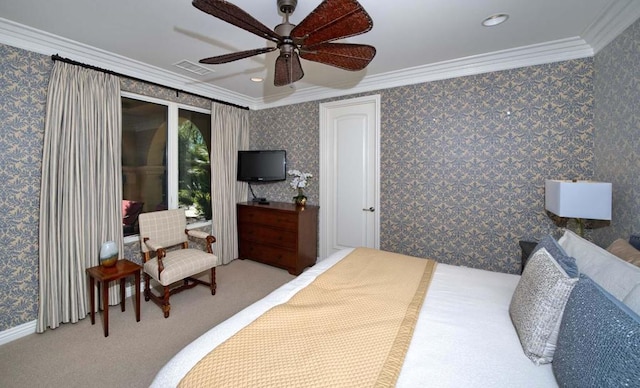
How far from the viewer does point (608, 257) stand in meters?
1.21

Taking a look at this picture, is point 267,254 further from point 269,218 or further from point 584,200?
point 584,200

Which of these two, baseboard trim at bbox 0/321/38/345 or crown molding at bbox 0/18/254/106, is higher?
crown molding at bbox 0/18/254/106

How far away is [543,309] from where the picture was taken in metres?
1.08

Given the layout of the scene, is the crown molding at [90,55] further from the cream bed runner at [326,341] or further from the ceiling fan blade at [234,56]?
the cream bed runner at [326,341]

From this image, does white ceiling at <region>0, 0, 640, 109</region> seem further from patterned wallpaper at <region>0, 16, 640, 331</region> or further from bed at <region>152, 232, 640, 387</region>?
bed at <region>152, 232, 640, 387</region>

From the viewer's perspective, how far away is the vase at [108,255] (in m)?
2.37

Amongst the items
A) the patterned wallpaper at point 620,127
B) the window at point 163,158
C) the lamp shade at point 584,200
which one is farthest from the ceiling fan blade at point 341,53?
A: the window at point 163,158

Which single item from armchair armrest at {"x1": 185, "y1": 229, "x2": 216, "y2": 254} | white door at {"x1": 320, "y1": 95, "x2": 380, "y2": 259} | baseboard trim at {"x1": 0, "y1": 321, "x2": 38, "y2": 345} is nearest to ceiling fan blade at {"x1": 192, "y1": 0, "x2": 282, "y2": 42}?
white door at {"x1": 320, "y1": 95, "x2": 380, "y2": 259}

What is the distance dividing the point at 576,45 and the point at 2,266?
17.0ft

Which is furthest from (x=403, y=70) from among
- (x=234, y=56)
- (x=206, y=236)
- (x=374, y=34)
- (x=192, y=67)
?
(x=206, y=236)

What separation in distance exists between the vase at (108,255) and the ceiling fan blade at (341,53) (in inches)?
92.7

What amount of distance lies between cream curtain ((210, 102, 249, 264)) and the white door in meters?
1.34

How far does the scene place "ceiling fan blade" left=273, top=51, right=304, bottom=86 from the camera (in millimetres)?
1713

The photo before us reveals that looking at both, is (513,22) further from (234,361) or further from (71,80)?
(71,80)
